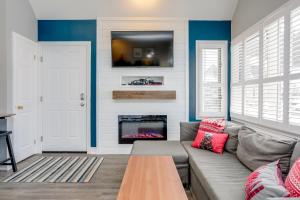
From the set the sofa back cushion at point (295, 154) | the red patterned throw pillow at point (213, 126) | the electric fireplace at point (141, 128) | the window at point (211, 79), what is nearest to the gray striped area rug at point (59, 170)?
the electric fireplace at point (141, 128)

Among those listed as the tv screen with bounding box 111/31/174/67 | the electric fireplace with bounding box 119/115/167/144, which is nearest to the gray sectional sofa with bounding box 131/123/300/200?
the electric fireplace with bounding box 119/115/167/144

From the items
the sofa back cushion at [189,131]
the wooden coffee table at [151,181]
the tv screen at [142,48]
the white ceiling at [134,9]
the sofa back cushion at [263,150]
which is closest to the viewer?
the wooden coffee table at [151,181]

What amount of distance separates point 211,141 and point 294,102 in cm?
114

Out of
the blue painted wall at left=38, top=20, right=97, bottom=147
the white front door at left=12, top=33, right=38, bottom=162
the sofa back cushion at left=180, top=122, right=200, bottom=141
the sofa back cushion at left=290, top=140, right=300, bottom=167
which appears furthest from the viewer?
the blue painted wall at left=38, top=20, right=97, bottom=147

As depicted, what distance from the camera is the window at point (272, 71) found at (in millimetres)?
2713

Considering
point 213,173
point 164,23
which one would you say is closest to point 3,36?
point 164,23

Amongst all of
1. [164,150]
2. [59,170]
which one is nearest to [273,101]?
[164,150]

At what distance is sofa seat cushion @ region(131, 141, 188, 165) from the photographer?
127 inches

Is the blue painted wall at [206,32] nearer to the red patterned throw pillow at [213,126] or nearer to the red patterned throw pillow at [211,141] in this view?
the red patterned throw pillow at [213,126]

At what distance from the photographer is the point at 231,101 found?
5031 mm

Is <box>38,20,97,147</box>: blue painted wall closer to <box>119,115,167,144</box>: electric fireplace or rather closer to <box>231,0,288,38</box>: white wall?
<box>119,115,167,144</box>: electric fireplace

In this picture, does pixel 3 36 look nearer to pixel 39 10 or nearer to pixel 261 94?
pixel 39 10

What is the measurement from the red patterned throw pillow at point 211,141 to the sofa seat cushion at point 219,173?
9 cm

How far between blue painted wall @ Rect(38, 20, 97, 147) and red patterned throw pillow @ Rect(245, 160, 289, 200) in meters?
3.82
